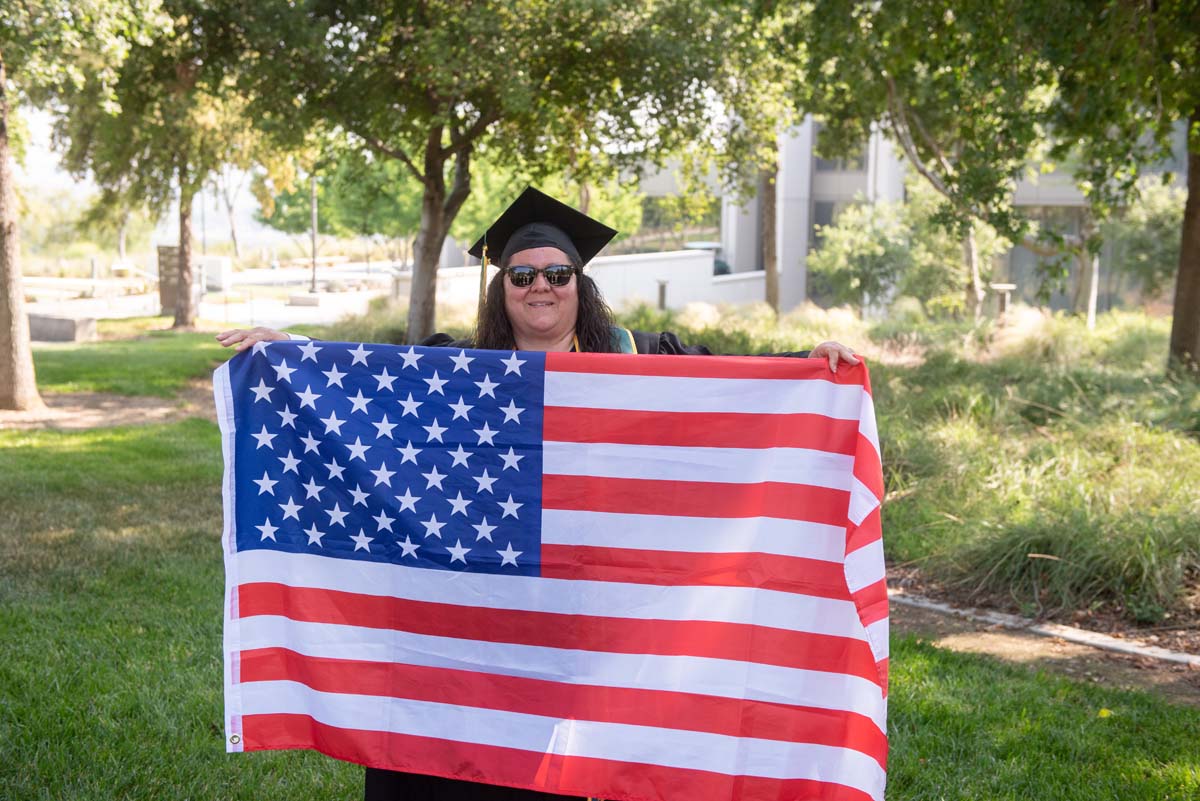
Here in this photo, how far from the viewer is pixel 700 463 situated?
3523mm

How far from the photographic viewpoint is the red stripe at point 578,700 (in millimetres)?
3340

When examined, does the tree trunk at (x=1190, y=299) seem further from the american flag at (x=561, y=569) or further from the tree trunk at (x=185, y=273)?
the tree trunk at (x=185, y=273)

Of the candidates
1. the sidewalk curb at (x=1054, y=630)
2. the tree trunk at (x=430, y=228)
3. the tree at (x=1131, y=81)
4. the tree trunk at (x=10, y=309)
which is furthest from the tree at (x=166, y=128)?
the sidewalk curb at (x=1054, y=630)

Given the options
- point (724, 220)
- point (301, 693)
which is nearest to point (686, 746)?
point (301, 693)

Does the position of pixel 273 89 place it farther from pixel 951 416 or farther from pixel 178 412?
pixel 951 416

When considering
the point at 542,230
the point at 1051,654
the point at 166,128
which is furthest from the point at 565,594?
the point at 166,128

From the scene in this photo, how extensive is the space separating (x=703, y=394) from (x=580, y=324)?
0.53 meters

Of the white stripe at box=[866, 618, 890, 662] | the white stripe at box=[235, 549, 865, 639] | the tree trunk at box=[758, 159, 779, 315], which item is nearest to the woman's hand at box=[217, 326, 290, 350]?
the white stripe at box=[235, 549, 865, 639]

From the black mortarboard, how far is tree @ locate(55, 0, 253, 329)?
11014 mm

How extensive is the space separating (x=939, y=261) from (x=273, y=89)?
18.1 meters

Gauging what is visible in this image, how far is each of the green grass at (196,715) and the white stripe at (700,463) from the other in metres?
1.79

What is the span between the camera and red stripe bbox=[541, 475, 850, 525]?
343cm

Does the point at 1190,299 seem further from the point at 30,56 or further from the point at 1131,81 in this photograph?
the point at 30,56

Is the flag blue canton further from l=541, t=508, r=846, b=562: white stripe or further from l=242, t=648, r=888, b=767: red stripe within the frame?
l=242, t=648, r=888, b=767: red stripe
